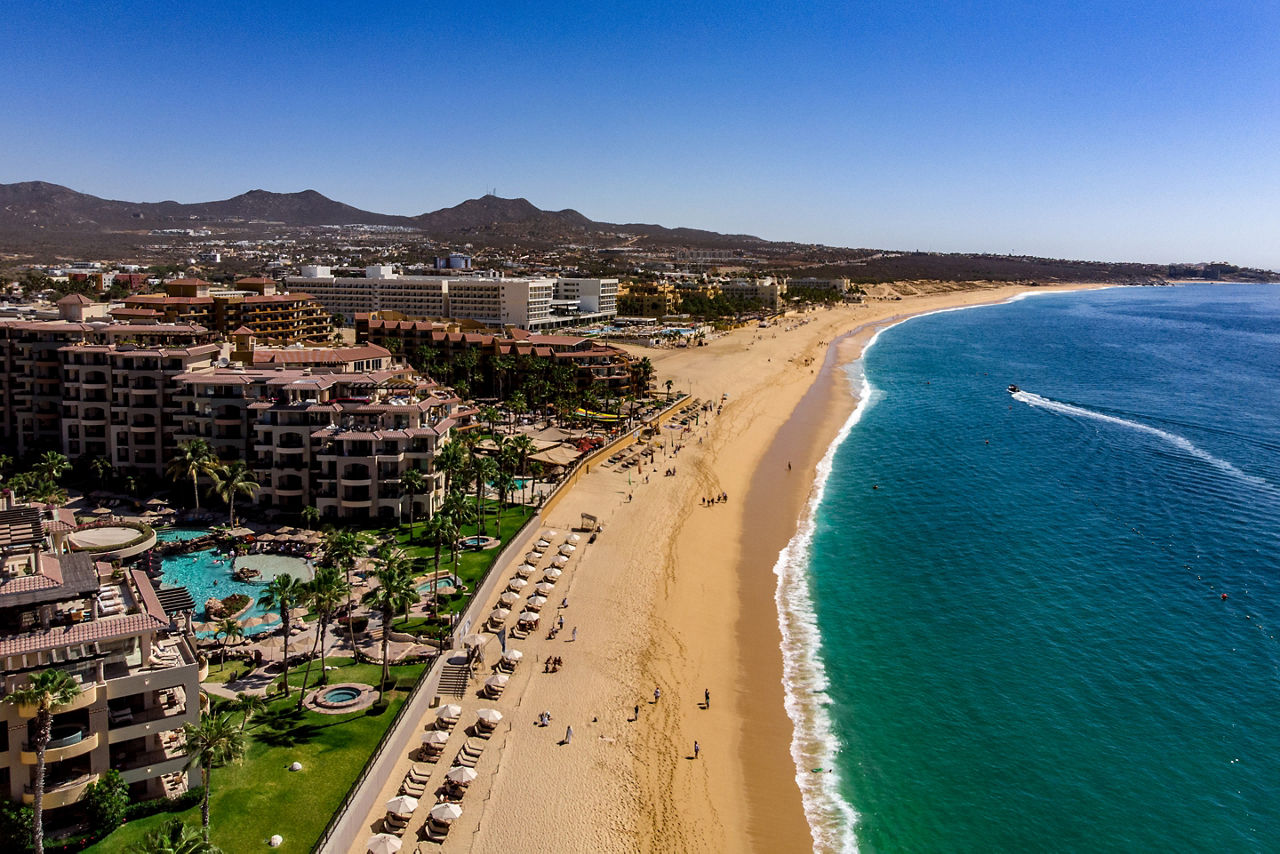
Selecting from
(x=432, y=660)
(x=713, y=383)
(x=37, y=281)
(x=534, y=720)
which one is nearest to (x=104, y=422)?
(x=432, y=660)

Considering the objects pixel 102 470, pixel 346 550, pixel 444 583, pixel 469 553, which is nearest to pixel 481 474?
pixel 469 553

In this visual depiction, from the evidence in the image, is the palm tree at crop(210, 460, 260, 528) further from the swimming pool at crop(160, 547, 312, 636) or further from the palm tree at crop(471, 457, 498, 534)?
the palm tree at crop(471, 457, 498, 534)

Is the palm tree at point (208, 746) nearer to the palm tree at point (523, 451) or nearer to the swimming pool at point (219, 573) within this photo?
the swimming pool at point (219, 573)

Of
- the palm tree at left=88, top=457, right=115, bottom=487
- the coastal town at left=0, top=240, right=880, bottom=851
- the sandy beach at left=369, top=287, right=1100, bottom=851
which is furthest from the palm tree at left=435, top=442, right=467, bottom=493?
the palm tree at left=88, top=457, right=115, bottom=487

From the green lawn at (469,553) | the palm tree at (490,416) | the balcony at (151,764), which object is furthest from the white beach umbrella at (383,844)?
the palm tree at (490,416)

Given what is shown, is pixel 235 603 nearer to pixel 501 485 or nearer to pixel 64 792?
pixel 64 792
